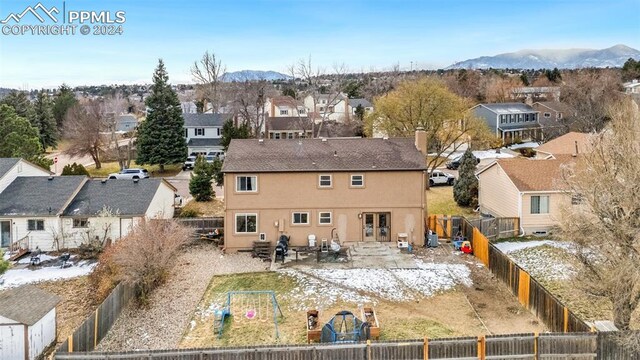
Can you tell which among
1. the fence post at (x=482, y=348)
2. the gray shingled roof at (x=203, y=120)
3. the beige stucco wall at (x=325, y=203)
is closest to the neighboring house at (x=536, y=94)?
the gray shingled roof at (x=203, y=120)

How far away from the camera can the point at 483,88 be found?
103 metres

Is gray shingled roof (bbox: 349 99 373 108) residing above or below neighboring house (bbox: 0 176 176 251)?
above

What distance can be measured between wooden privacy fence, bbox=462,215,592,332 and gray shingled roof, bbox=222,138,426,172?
5801mm

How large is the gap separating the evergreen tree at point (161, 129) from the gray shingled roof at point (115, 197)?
1996 centimetres

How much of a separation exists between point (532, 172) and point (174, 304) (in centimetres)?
2249

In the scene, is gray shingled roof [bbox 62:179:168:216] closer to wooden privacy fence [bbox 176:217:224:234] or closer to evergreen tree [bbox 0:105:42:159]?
wooden privacy fence [bbox 176:217:224:234]

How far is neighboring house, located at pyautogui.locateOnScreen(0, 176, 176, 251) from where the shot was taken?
28.2 metres

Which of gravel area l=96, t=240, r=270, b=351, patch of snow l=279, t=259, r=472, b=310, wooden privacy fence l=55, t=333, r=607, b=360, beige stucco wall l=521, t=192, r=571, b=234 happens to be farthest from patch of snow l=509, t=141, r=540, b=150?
wooden privacy fence l=55, t=333, r=607, b=360

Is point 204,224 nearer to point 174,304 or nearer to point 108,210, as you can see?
point 108,210

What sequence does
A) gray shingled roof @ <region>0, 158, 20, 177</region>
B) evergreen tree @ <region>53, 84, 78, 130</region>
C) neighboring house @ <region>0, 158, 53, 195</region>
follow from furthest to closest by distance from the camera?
1. evergreen tree @ <region>53, 84, 78, 130</region>
2. gray shingled roof @ <region>0, 158, 20, 177</region>
3. neighboring house @ <region>0, 158, 53, 195</region>

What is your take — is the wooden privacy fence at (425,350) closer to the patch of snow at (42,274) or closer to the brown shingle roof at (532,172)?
the patch of snow at (42,274)

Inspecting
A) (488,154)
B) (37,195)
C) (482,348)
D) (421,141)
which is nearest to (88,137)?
(37,195)

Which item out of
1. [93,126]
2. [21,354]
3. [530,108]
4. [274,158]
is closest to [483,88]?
[530,108]

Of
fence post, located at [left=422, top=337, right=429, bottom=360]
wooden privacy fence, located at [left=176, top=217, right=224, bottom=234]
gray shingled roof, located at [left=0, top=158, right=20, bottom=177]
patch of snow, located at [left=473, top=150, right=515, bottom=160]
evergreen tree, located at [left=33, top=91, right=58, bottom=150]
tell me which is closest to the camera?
fence post, located at [left=422, top=337, right=429, bottom=360]
